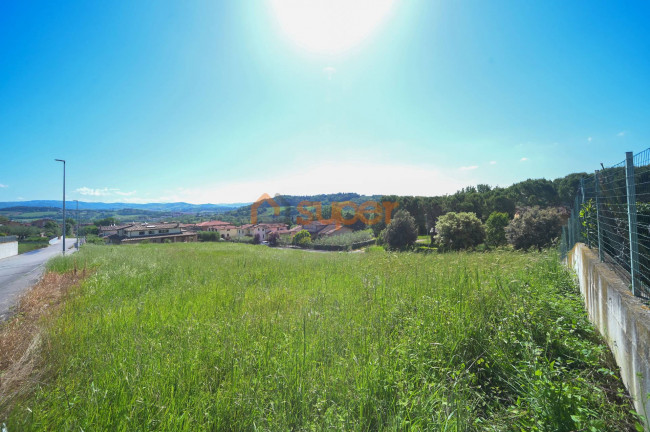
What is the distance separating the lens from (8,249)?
2011 cm

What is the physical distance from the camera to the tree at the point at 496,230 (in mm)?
29003

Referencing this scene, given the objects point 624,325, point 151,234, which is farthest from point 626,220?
point 151,234

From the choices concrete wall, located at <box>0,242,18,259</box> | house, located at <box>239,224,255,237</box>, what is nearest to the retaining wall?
concrete wall, located at <box>0,242,18,259</box>

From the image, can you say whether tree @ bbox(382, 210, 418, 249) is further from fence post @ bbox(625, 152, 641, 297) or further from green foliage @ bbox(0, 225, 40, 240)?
green foliage @ bbox(0, 225, 40, 240)

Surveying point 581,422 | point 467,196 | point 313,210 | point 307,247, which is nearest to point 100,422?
point 581,422

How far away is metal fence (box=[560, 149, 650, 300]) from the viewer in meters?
2.71

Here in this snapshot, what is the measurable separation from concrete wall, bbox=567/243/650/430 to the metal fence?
6.1 inches

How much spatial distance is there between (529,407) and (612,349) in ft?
5.11

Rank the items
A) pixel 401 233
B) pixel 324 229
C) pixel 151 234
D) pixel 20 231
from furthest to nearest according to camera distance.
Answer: pixel 324 229 < pixel 151 234 < pixel 20 231 < pixel 401 233

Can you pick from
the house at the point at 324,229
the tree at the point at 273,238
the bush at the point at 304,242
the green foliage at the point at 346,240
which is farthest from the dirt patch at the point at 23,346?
the house at the point at 324,229

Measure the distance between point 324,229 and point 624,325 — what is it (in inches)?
2545

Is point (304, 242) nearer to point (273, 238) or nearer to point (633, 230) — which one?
point (273, 238)

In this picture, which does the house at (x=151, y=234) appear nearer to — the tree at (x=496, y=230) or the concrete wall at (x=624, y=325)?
the tree at (x=496, y=230)

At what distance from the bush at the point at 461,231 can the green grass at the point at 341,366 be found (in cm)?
2353
